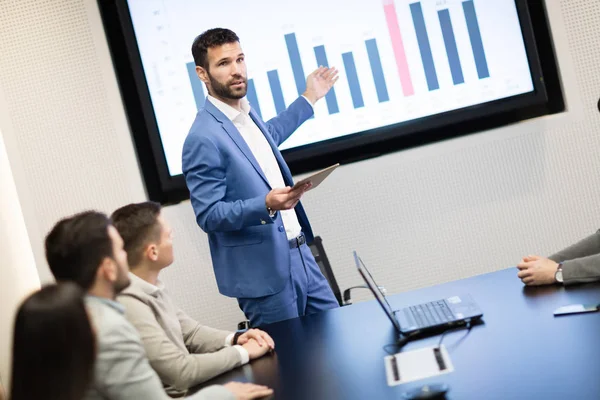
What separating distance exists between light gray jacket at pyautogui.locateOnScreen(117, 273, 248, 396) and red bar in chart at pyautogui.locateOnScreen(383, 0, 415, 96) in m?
2.22

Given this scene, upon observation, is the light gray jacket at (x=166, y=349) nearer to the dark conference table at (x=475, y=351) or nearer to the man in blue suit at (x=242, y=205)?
the dark conference table at (x=475, y=351)

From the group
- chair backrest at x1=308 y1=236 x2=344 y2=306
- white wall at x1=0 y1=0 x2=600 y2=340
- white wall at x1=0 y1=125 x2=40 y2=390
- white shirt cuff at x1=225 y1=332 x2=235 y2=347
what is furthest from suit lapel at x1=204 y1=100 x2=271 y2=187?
white wall at x1=0 y1=125 x2=40 y2=390

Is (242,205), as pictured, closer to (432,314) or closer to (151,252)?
(151,252)

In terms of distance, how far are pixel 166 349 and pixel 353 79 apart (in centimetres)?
237

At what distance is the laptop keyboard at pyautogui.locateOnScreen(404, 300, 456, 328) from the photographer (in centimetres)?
247

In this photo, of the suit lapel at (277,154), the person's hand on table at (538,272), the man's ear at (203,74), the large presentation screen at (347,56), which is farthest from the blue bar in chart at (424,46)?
the person's hand on table at (538,272)

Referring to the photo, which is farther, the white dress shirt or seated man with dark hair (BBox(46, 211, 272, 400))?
the white dress shirt

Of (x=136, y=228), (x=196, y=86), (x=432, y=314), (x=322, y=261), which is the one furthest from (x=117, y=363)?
(x=196, y=86)

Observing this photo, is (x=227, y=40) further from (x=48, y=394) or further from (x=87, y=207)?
(x=48, y=394)

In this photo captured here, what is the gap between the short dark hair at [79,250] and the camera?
1.97 meters

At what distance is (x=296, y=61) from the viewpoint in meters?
4.41

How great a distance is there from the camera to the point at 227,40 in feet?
11.6

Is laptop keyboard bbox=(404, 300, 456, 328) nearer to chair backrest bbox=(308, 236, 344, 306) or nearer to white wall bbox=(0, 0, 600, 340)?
chair backrest bbox=(308, 236, 344, 306)

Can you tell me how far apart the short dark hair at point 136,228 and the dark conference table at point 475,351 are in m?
0.46
